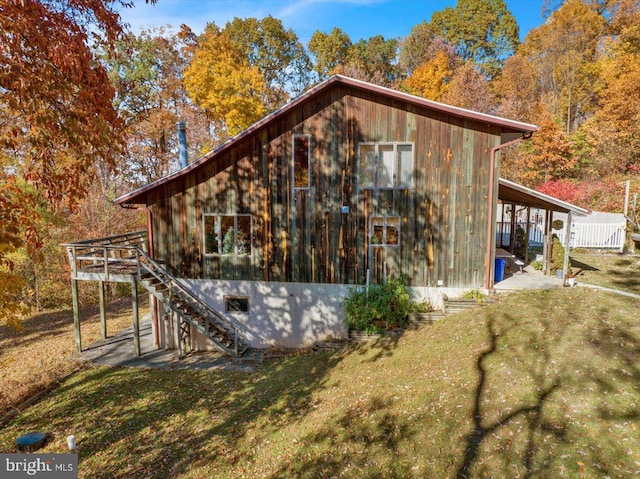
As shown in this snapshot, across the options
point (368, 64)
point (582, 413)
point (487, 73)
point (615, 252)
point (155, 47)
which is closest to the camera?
point (582, 413)

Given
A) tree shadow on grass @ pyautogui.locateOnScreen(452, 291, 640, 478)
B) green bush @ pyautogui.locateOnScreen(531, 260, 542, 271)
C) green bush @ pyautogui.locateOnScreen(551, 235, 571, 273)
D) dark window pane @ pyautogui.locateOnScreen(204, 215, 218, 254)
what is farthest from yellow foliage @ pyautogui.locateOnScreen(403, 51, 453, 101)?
tree shadow on grass @ pyautogui.locateOnScreen(452, 291, 640, 478)

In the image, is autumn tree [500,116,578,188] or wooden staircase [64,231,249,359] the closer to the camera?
wooden staircase [64,231,249,359]

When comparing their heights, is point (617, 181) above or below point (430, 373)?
above

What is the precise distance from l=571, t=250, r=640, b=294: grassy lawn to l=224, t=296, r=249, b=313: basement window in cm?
1340

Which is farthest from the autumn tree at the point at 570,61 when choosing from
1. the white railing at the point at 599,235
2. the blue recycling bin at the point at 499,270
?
the blue recycling bin at the point at 499,270

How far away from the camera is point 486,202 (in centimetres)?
1200

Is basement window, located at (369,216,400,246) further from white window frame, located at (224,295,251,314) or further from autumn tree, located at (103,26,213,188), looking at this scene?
autumn tree, located at (103,26,213,188)

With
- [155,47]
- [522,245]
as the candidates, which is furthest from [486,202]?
[155,47]

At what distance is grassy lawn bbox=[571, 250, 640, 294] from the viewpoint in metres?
13.8

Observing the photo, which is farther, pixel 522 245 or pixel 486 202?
pixel 522 245

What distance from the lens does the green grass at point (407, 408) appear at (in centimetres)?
597

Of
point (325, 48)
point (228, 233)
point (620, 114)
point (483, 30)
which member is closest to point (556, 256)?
point (228, 233)

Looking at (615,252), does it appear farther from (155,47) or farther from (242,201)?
(155,47)

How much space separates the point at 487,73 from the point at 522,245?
3022 centimetres
